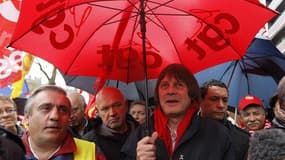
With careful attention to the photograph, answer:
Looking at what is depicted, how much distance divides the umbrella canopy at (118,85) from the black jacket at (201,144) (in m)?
1.53

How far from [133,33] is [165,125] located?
112cm

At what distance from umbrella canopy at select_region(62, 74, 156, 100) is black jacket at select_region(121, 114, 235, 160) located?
153cm

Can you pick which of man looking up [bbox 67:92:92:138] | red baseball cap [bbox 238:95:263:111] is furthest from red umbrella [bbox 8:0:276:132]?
red baseball cap [bbox 238:95:263:111]

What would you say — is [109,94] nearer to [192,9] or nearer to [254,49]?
[192,9]

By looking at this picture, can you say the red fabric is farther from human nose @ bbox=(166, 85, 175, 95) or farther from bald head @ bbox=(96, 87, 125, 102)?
bald head @ bbox=(96, 87, 125, 102)

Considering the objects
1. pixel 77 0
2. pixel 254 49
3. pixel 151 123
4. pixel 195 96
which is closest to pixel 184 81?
pixel 195 96

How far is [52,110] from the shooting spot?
3.60m

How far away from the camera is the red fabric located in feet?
11.8

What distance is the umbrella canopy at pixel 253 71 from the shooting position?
18.1 ft

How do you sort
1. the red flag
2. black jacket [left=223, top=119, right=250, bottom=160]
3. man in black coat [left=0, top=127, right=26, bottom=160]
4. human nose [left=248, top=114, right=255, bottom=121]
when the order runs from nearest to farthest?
1. man in black coat [left=0, top=127, right=26, bottom=160]
2. black jacket [left=223, top=119, right=250, bottom=160]
3. the red flag
4. human nose [left=248, top=114, right=255, bottom=121]

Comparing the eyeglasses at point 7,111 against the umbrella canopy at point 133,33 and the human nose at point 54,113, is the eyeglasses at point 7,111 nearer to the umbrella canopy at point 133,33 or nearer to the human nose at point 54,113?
the umbrella canopy at point 133,33

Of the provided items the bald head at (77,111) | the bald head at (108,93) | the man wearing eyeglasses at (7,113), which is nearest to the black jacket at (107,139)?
the bald head at (108,93)

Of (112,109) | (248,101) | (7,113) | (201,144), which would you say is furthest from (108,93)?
(248,101)

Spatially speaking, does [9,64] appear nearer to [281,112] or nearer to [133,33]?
[133,33]
